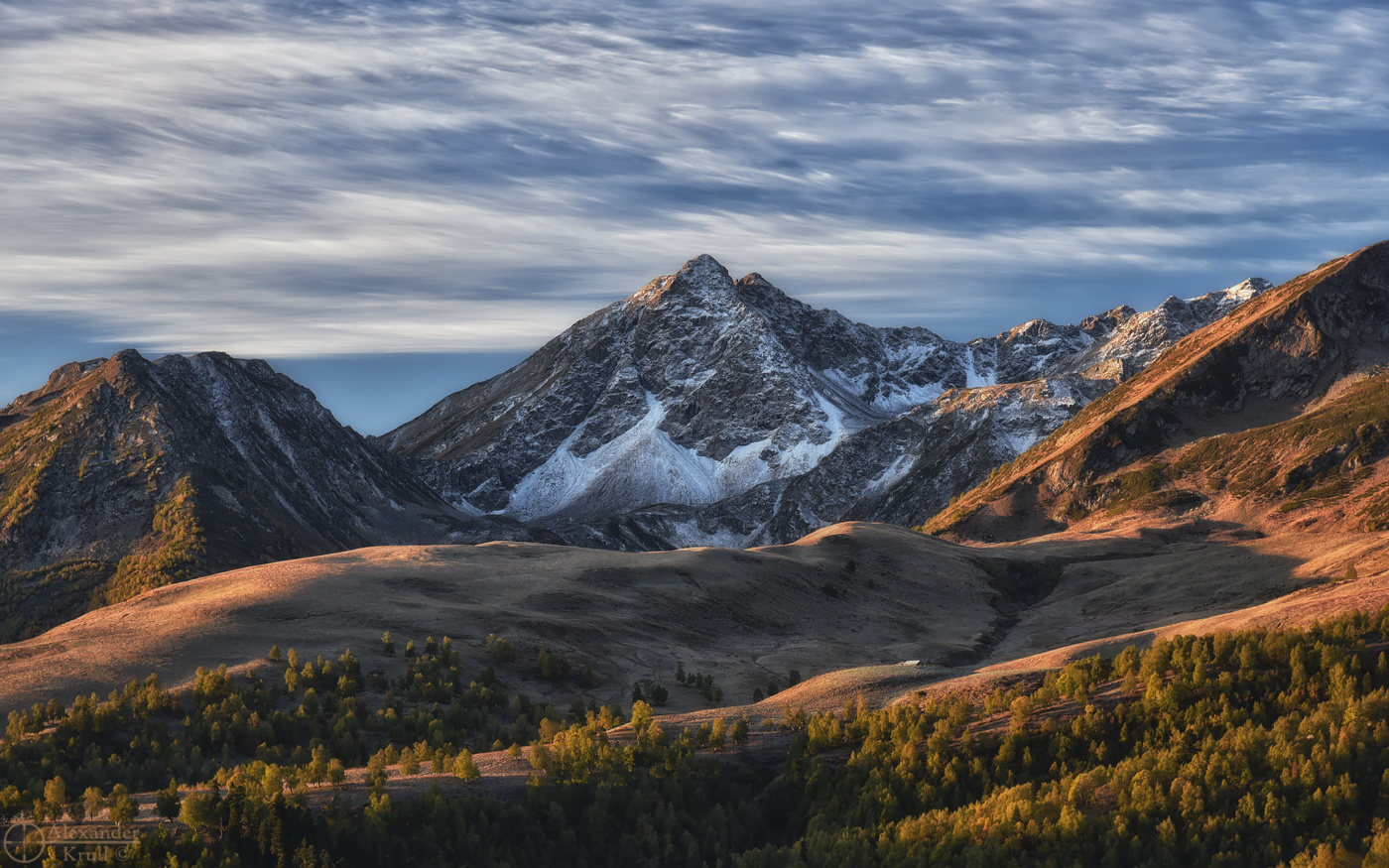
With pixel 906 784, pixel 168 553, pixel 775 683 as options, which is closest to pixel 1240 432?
pixel 775 683

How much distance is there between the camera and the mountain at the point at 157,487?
355 ft

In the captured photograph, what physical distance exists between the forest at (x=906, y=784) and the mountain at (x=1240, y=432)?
78.8 metres

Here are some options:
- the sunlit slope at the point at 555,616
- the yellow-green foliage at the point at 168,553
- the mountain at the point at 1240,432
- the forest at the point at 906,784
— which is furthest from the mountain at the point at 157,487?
the forest at the point at 906,784

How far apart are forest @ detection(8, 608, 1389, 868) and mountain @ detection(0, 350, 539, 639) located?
90.8 m

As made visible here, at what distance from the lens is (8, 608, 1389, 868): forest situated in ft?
57.8

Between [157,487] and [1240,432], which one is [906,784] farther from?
[157,487]

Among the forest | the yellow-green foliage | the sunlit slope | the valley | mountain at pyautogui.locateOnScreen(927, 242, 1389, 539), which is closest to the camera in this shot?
the forest

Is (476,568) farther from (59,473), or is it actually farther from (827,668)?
(59,473)

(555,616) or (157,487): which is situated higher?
(157,487)

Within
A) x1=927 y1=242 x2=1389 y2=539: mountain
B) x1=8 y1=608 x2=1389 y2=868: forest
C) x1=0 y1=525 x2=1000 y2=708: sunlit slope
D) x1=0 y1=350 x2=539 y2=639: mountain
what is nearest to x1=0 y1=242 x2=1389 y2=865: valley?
x1=8 y1=608 x2=1389 y2=868: forest

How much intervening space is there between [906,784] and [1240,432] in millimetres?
107200

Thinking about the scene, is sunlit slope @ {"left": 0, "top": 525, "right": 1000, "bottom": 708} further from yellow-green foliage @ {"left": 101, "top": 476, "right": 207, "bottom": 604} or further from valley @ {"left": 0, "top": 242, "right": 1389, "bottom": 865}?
yellow-green foliage @ {"left": 101, "top": 476, "right": 207, "bottom": 604}

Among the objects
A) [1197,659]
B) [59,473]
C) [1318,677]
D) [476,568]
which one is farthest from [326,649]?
[59,473]

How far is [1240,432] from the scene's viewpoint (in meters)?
113
